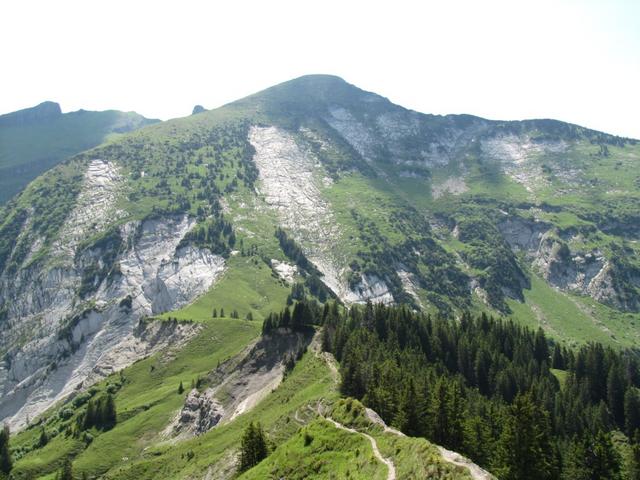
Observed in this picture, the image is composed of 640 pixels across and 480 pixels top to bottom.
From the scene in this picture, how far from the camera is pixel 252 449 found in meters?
80.1

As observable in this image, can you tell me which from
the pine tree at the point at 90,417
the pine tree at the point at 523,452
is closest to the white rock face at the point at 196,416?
the pine tree at the point at 90,417

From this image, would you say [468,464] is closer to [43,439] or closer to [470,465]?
[470,465]

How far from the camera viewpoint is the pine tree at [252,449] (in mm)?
79312

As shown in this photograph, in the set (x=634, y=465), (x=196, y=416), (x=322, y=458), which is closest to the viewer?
(x=322, y=458)

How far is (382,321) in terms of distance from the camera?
14562cm

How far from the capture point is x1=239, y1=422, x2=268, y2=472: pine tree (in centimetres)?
7931

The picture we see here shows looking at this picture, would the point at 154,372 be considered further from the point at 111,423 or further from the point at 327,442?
the point at 327,442

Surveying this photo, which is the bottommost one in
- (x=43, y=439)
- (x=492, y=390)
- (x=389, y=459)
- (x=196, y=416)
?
(x=43, y=439)

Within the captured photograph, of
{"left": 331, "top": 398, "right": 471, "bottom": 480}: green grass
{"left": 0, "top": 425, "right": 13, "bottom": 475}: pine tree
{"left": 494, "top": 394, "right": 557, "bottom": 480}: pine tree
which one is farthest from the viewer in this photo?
{"left": 0, "top": 425, "right": 13, "bottom": 475}: pine tree

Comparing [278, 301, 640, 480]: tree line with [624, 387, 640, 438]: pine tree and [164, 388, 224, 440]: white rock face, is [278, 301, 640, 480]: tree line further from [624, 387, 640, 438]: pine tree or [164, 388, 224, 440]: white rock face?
[164, 388, 224, 440]: white rock face

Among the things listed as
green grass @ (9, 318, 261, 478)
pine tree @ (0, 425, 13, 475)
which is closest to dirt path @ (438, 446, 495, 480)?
green grass @ (9, 318, 261, 478)

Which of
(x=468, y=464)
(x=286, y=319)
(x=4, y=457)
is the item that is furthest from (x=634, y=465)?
(x=4, y=457)

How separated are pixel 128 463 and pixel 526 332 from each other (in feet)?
403

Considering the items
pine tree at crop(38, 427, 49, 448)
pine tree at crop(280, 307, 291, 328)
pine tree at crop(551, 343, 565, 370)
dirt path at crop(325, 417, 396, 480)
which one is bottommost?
pine tree at crop(38, 427, 49, 448)
